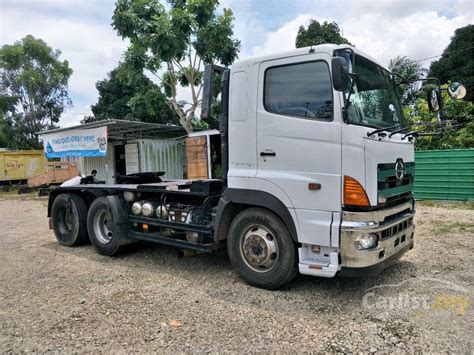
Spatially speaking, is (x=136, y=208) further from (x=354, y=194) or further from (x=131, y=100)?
(x=131, y=100)

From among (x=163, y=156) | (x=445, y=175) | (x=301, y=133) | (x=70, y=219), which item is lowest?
(x=70, y=219)

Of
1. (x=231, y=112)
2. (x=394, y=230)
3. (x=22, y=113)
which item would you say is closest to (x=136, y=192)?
(x=231, y=112)

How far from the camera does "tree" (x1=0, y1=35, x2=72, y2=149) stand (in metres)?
28.7

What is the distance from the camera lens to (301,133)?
4199 millimetres

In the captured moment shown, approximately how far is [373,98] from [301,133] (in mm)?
985

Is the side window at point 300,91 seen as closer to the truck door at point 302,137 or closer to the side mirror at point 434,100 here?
the truck door at point 302,137

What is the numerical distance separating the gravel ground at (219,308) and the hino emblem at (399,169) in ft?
4.50

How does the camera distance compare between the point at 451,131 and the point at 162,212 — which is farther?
the point at 451,131

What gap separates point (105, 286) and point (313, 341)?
288cm

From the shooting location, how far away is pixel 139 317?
13.1 ft

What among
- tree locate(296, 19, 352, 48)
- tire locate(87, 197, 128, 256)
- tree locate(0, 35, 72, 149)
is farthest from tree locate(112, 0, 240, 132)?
tree locate(0, 35, 72, 149)

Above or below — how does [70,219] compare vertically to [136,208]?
below

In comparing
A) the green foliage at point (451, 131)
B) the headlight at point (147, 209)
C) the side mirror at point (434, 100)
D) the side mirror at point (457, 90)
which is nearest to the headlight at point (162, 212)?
the headlight at point (147, 209)
